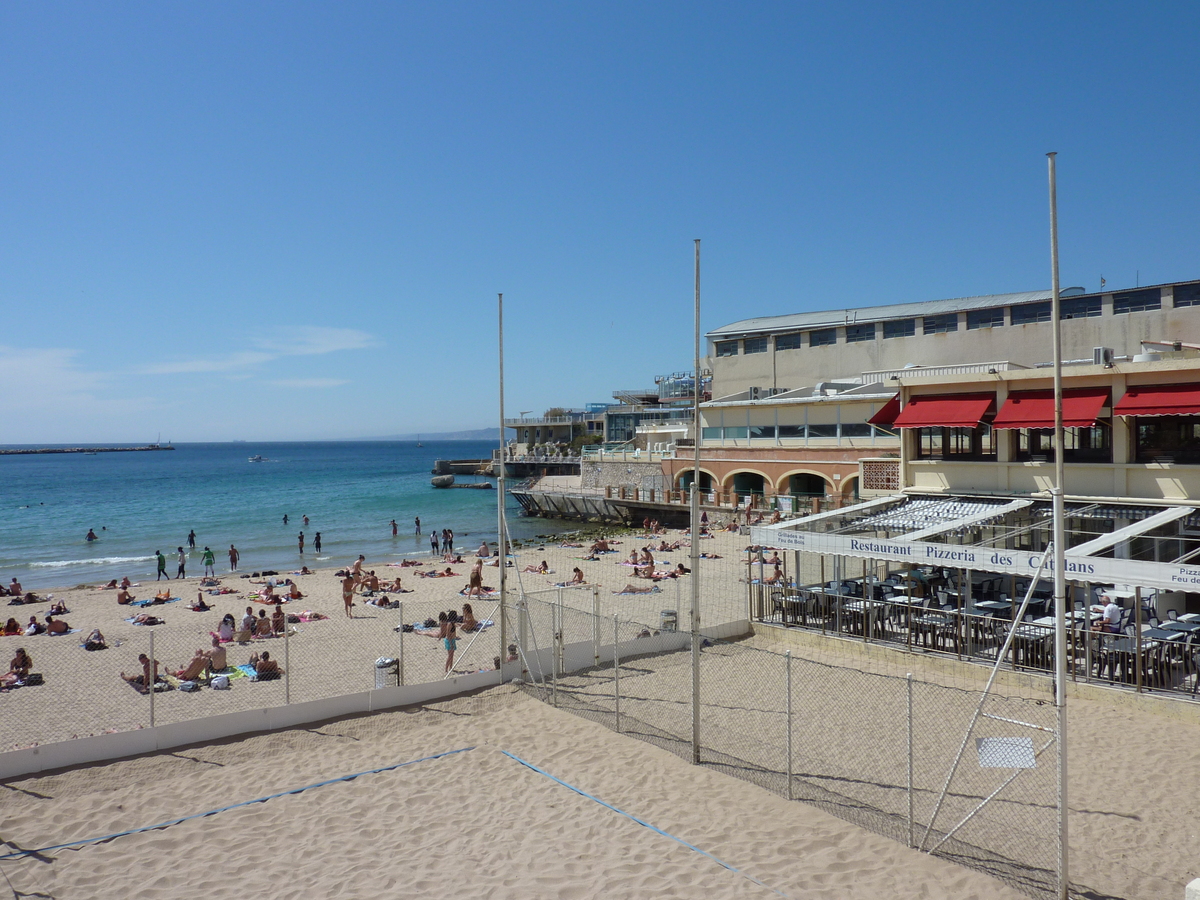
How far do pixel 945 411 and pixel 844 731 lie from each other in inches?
410

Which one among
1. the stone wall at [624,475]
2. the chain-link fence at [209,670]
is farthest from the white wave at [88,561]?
the stone wall at [624,475]

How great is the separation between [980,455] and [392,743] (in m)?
15.5

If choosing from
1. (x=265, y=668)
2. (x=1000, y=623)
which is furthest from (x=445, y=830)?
(x=1000, y=623)

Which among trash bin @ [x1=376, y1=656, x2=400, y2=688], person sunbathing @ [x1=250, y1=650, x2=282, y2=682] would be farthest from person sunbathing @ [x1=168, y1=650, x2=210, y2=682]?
trash bin @ [x1=376, y1=656, x2=400, y2=688]

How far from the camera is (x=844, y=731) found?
37.8ft

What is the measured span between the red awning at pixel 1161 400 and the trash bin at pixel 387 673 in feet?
49.7

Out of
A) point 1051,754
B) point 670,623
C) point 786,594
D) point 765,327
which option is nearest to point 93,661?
point 670,623

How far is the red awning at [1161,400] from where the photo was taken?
49.6ft

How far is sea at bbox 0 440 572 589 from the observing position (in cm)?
4022

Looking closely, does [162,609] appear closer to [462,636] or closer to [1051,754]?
[462,636]

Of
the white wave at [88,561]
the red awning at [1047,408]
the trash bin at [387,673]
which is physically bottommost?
the white wave at [88,561]

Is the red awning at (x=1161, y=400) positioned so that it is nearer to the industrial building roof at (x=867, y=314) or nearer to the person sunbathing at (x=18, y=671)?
the person sunbathing at (x=18, y=671)

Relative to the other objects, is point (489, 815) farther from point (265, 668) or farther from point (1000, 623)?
point (1000, 623)

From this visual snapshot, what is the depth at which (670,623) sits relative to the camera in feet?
58.5
